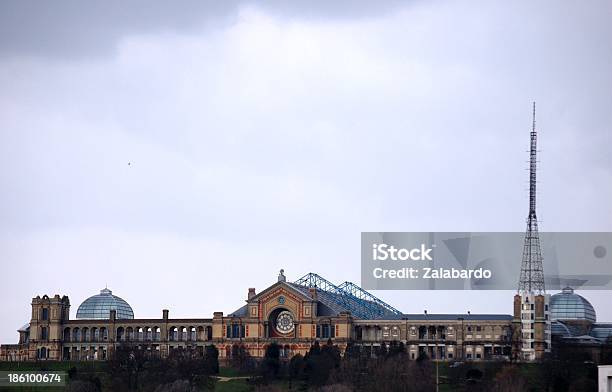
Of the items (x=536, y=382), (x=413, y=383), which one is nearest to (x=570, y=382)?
(x=536, y=382)

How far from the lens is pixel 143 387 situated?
200 metres

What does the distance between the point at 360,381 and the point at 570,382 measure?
2514 cm

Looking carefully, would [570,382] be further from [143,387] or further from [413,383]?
[143,387]

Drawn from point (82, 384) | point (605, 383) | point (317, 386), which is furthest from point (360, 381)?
point (605, 383)

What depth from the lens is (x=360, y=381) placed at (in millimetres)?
196750

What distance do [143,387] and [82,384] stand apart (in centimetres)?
740

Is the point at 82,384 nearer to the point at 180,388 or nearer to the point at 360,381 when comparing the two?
the point at 180,388

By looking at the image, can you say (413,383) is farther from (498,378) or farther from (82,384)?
(82,384)

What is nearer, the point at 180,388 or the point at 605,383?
the point at 605,383

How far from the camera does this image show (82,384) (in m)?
199

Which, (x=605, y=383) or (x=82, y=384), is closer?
(x=605, y=383)

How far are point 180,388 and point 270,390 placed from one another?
35.7ft

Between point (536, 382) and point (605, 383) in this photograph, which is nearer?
point (605, 383)

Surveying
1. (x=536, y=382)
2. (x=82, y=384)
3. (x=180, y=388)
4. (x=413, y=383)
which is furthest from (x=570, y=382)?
(x=82, y=384)
